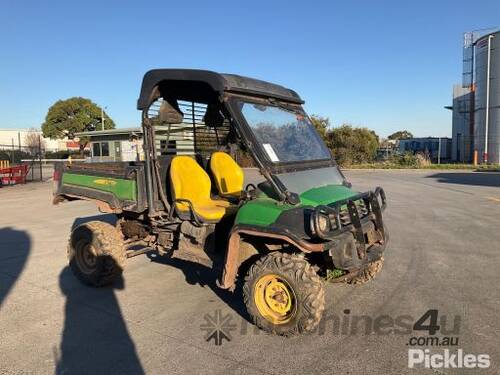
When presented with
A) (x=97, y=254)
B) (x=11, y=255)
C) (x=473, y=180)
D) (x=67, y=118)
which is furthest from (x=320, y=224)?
(x=67, y=118)

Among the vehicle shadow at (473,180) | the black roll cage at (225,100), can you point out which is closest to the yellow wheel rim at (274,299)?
the black roll cage at (225,100)

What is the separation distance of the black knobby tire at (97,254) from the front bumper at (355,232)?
2899 millimetres

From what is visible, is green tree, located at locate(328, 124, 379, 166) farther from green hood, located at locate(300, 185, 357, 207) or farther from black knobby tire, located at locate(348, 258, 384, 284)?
green hood, located at locate(300, 185, 357, 207)

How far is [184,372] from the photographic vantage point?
3.61 metres

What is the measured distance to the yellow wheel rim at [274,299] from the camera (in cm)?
417

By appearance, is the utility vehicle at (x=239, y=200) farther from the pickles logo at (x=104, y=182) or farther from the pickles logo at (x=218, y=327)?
the pickles logo at (x=218, y=327)

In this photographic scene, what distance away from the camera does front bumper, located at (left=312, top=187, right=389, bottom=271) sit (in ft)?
13.2

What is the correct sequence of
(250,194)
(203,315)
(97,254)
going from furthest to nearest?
(97,254) < (203,315) < (250,194)

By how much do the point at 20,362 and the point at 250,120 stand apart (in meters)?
3.02

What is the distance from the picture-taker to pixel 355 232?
4.28 m

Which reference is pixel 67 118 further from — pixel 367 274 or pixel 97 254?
pixel 367 274

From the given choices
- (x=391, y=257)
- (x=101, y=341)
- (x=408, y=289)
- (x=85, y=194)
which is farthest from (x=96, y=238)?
(x=391, y=257)

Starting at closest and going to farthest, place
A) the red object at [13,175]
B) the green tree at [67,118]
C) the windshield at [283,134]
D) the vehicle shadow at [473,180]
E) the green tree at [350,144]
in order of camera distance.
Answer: the windshield at [283,134] → the vehicle shadow at [473,180] → the red object at [13,175] → the green tree at [350,144] → the green tree at [67,118]

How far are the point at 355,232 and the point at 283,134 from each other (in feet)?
4.60
